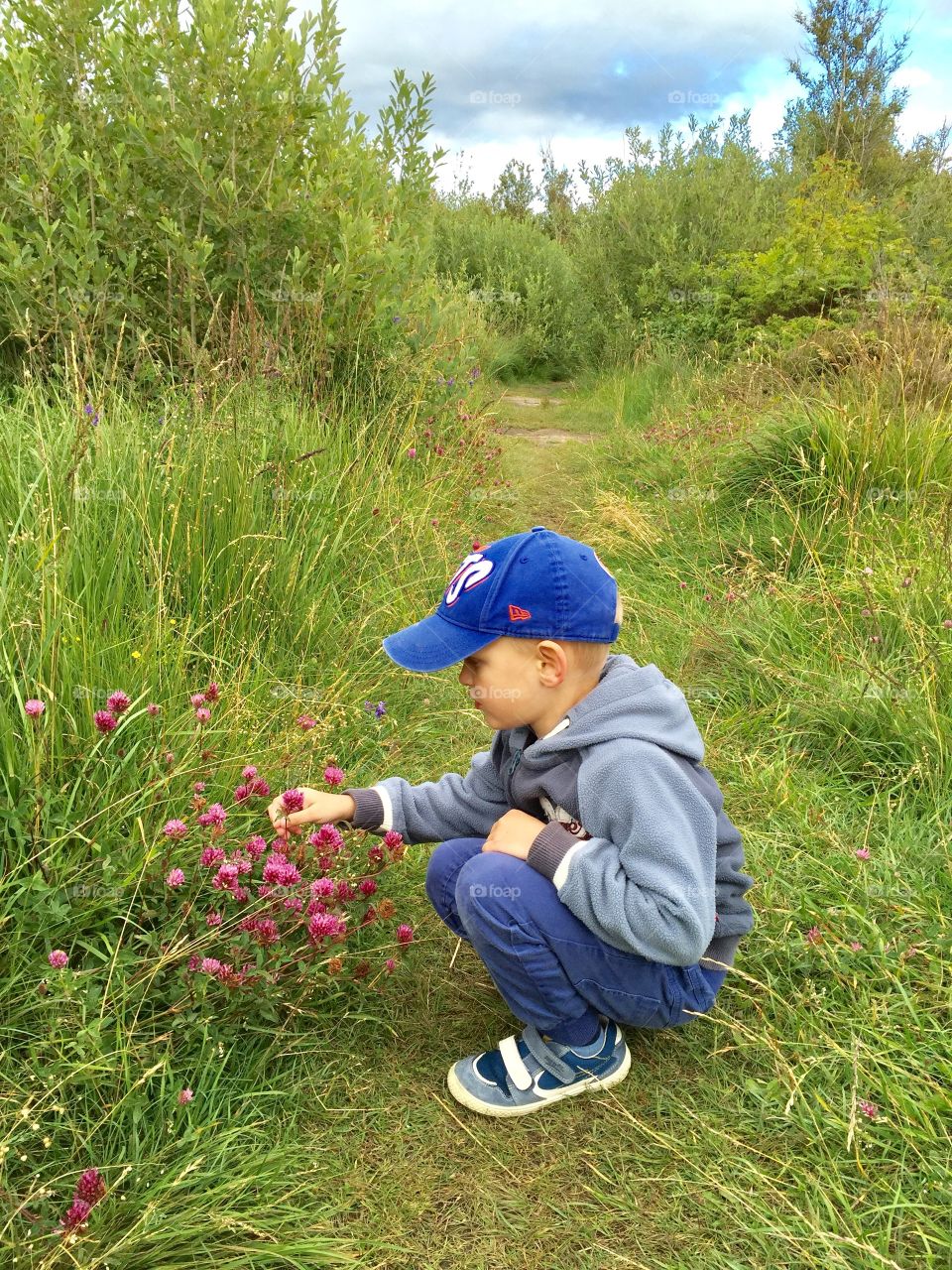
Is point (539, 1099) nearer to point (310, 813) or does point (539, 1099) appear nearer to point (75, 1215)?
point (310, 813)

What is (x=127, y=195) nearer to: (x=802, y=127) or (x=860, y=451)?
(x=860, y=451)

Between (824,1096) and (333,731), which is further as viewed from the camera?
(333,731)

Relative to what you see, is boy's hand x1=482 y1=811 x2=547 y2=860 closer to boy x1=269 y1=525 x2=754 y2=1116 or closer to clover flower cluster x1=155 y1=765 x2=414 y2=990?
boy x1=269 y1=525 x2=754 y2=1116

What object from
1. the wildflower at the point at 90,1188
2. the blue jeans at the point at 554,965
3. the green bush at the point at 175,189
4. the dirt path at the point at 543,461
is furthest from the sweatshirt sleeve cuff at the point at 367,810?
the dirt path at the point at 543,461

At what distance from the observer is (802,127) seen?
19.5 m

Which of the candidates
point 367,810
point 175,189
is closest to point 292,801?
point 367,810

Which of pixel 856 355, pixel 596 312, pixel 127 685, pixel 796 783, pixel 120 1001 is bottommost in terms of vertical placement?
pixel 796 783

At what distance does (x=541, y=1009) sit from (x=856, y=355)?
5243 millimetres

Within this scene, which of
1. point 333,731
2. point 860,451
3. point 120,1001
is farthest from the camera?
point 860,451

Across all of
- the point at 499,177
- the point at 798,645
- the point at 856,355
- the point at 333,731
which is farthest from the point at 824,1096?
the point at 499,177

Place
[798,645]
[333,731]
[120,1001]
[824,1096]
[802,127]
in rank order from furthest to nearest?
1. [802,127]
2. [798,645]
3. [333,731]
4. [824,1096]
5. [120,1001]

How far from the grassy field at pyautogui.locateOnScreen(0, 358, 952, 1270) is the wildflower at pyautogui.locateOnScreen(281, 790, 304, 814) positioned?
0.30 metres

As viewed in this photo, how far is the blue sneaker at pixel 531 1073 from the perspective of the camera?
6.72 ft

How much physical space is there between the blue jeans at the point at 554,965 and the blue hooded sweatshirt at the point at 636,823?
0.06 m
